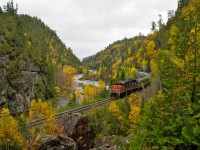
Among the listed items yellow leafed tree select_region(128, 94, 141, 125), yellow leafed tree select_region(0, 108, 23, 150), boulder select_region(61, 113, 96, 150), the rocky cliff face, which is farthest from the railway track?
the rocky cliff face

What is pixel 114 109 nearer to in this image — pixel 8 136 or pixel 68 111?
pixel 68 111

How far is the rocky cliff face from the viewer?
3211 inches

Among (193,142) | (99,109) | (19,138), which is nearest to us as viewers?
(193,142)

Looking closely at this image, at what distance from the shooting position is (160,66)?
15.2 m

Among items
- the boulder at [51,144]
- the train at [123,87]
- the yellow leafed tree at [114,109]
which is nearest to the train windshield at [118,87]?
the train at [123,87]

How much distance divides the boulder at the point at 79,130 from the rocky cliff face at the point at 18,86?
33756 mm

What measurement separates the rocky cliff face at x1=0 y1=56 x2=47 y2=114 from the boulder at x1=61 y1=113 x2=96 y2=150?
33.8 m

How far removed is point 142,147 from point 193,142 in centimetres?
245

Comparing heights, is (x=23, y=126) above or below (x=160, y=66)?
below

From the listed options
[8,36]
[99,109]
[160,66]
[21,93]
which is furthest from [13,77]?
[160,66]

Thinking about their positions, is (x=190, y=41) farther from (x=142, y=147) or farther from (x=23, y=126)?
(x=23, y=126)

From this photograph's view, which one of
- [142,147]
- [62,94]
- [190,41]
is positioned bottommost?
[62,94]

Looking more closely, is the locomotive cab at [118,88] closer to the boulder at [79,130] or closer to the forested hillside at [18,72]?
the boulder at [79,130]

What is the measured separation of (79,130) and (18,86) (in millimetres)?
50268
